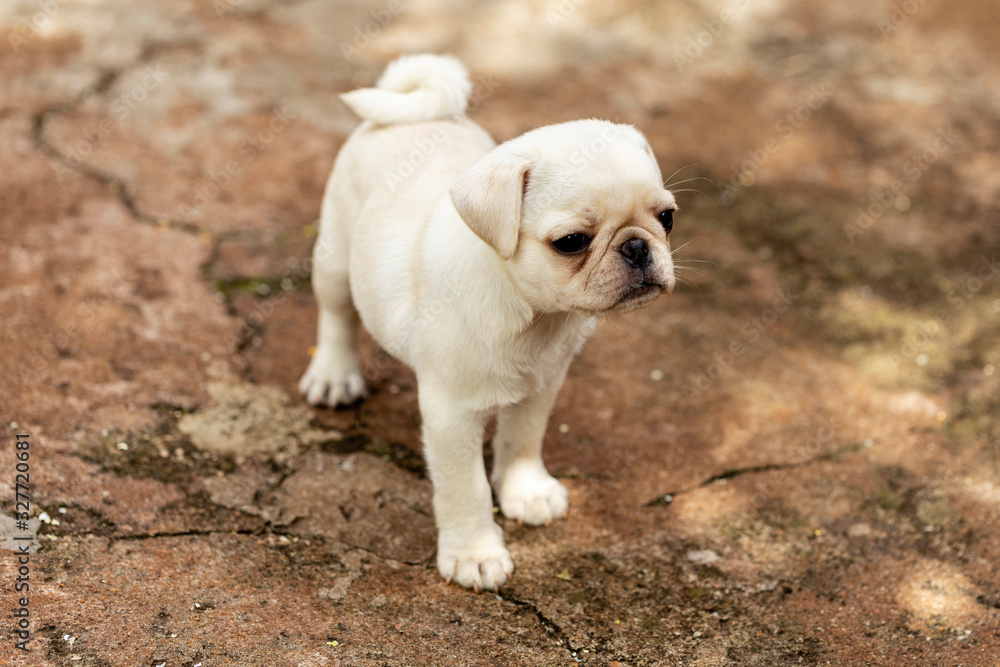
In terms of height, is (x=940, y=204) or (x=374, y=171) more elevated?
(x=374, y=171)

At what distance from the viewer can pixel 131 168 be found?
6.04 metres

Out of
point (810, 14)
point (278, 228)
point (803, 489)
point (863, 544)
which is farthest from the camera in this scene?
point (810, 14)

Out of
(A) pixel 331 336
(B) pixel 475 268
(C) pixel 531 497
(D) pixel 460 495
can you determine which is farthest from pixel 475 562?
(A) pixel 331 336

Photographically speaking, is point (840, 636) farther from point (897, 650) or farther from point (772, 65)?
point (772, 65)

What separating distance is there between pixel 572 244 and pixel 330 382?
1886 mm

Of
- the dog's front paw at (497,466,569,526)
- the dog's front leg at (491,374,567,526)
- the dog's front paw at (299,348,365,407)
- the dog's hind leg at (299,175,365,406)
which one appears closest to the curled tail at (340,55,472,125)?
the dog's hind leg at (299,175,365,406)

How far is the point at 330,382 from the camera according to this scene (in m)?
4.51

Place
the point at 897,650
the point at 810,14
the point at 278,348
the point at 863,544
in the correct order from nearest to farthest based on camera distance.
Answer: the point at 897,650 < the point at 863,544 < the point at 278,348 < the point at 810,14

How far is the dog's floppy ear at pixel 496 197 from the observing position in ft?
9.73

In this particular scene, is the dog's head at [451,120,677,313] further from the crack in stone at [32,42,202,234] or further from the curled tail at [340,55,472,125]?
the crack in stone at [32,42,202,234]

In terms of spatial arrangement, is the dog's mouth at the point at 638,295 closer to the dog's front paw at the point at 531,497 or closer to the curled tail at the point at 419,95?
the dog's front paw at the point at 531,497

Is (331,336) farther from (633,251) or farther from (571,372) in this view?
(633,251)

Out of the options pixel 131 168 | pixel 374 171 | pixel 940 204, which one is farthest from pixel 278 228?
pixel 940 204

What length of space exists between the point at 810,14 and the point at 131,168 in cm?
589
